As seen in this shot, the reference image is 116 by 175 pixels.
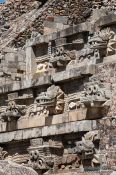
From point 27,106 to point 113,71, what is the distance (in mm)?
4330

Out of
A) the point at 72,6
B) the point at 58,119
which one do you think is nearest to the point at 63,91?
the point at 58,119

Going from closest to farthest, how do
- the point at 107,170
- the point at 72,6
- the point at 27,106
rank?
the point at 107,170, the point at 27,106, the point at 72,6

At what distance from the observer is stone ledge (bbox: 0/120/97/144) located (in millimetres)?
20266

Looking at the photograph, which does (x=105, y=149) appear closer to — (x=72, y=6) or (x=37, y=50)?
(x=37, y=50)

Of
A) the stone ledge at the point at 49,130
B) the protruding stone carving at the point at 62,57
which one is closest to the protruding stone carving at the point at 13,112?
the stone ledge at the point at 49,130

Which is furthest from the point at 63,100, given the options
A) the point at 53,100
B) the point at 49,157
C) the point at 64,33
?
the point at 64,33

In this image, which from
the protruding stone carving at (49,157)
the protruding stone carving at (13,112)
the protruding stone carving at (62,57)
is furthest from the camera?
the protruding stone carving at (13,112)

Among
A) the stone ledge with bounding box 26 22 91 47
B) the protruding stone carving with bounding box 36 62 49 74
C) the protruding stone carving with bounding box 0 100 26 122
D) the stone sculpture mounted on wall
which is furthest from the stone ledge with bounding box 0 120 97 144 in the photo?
the stone ledge with bounding box 26 22 91 47

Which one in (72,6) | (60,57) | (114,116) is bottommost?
(114,116)

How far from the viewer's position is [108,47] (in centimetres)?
2047

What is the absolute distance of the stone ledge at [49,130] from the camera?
20.3 meters

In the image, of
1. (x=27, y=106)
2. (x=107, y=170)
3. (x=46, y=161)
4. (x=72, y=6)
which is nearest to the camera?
(x=107, y=170)

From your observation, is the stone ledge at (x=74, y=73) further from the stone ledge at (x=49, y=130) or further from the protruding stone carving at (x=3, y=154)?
the protruding stone carving at (x=3, y=154)

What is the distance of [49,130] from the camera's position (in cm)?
2178
